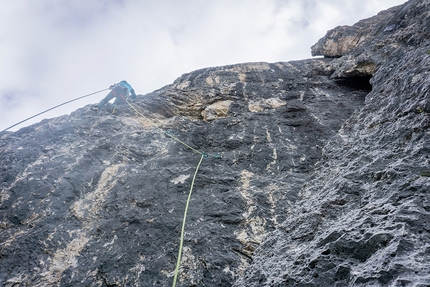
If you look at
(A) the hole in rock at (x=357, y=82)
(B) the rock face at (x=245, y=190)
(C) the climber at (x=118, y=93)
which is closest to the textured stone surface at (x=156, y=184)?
(B) the rock face at (x=245, y=190)

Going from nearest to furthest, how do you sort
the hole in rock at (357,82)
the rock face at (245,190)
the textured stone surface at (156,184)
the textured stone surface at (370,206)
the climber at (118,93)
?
the textured stone surface at (370,206)
the rock face at (245,190)
the textured stone surface at (156,184)
the hole in rock at (357,82)
the climber at (118,93)

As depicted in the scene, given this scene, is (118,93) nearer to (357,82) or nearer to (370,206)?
(357,82)

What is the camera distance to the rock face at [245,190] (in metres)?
2.74

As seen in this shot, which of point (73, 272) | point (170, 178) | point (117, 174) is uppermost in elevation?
point (117, 174)

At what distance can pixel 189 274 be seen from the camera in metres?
3.61

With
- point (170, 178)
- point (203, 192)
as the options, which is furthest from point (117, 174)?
point (203, 192)

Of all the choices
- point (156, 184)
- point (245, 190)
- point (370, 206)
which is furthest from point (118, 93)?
point (370, 206)

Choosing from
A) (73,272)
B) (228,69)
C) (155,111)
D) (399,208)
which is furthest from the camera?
(228,69)

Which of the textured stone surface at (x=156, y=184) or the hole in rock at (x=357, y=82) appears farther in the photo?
the hole in rock at (x=357, y=82)

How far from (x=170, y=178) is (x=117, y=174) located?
1210 millimetres

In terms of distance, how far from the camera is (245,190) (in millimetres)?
4965

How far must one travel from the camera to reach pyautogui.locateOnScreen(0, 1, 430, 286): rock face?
2740mm

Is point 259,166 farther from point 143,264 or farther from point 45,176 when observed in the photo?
point 45,176

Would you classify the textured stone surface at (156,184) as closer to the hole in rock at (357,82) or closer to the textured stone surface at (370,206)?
the hole in rock at (357,82)
